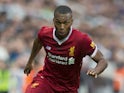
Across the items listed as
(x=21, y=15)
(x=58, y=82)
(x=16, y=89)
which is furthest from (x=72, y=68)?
(x=21, y=15)

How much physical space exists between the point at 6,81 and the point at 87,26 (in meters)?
2.73

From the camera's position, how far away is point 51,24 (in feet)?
40.6

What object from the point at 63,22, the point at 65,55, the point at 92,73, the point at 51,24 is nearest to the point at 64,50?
the point at 65,55

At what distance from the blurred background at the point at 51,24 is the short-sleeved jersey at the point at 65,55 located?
3.42 metres

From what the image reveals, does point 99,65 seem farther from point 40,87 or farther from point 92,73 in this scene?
point 40,87

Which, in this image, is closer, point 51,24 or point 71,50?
point 71,50

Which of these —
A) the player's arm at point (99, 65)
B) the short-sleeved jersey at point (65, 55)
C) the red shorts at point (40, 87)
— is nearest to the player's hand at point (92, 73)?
the player's arm at point (99, 65)

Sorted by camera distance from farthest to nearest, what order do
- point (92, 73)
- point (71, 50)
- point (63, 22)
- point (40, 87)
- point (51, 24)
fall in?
point (51, 24) < point (40, 87) < point (71, 50) < point (63, 22) < point (92, 73)

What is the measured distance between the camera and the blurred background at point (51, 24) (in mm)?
10438

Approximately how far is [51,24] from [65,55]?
18.6 ft

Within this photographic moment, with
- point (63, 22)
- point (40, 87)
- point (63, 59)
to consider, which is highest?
point (63, 22)

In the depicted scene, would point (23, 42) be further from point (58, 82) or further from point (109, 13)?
point (58, 82)

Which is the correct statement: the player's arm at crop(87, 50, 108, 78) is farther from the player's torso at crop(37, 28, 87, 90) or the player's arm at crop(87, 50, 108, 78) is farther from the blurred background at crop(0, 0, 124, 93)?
the blurred background at crop(0, 0, 124, 93)

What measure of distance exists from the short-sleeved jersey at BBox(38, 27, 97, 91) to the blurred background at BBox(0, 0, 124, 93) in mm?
3421
